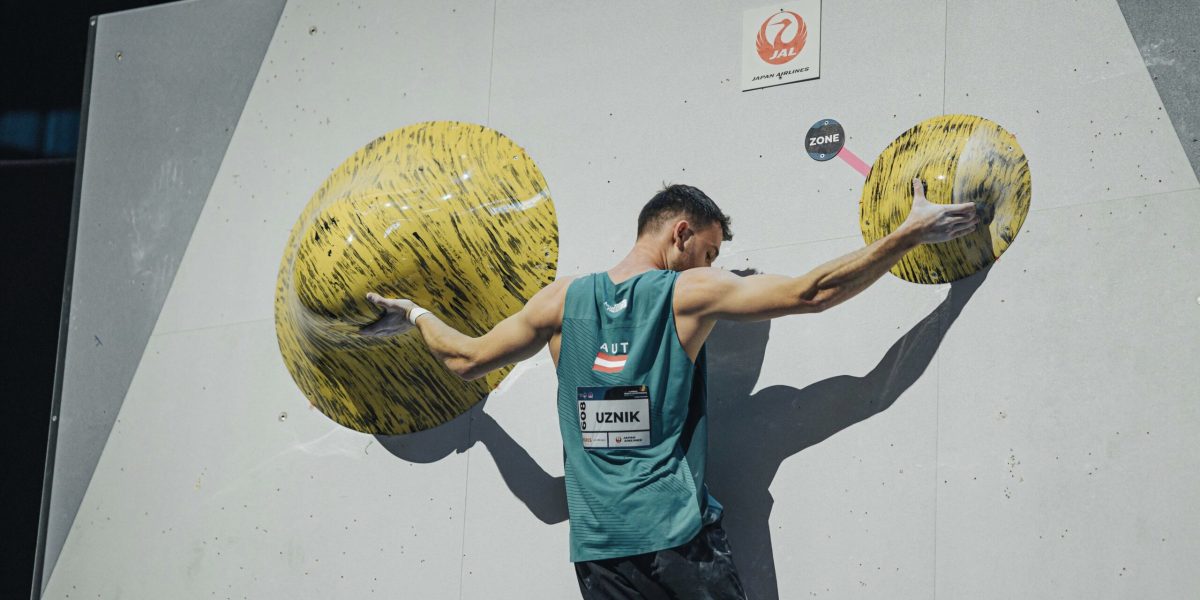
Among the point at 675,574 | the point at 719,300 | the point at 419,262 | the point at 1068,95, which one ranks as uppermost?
the point at 1068,95

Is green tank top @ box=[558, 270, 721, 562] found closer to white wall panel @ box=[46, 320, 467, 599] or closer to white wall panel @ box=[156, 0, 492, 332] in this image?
white wall panel @ box=[46, 320, 467, 599]

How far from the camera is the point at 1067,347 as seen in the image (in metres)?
2.73

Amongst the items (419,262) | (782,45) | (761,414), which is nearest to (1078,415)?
(761,414)

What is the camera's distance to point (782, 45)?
313 cm

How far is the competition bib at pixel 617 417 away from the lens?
2.79 meters

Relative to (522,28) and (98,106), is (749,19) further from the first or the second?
(98,106)

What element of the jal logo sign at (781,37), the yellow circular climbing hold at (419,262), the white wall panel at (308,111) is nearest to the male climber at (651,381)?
the yellow circular climbing hold at (419,262)

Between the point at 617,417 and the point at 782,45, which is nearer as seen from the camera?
the point at 617,417

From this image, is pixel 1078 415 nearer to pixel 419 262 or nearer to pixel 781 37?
pixel 781 37

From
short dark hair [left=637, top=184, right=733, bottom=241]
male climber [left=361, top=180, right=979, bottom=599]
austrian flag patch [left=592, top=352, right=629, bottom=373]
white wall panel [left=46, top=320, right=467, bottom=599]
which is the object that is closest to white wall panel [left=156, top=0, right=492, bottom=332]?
white wall panel [left=46, top=320, right=467, bottom=599]

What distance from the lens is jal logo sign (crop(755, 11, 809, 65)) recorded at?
3123 mm

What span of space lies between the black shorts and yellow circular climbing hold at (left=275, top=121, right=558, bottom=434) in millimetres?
723

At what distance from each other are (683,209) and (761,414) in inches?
19.1

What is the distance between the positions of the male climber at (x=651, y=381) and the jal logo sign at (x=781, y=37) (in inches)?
18.6
